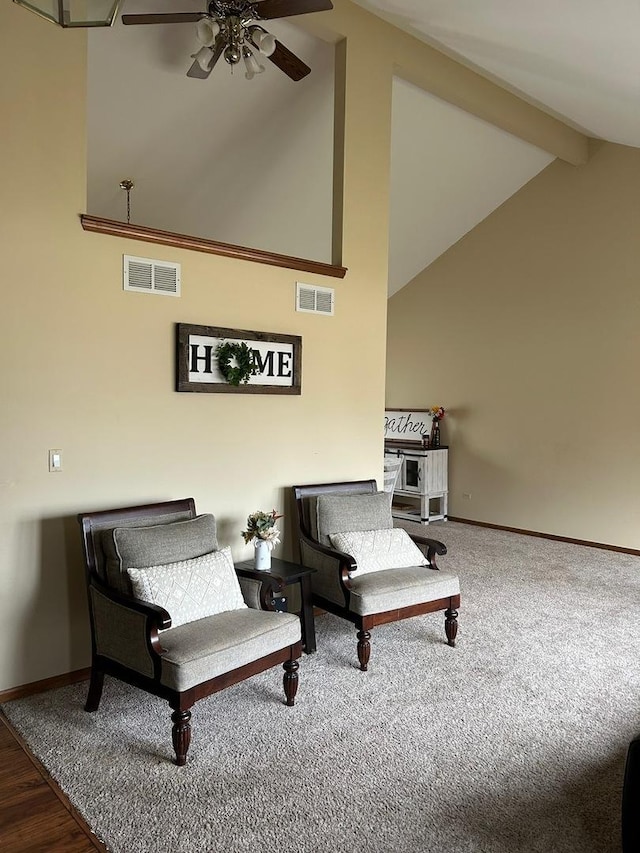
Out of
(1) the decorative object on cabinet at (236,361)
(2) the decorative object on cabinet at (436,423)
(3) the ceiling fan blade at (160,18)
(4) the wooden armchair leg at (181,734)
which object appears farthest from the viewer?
(2) the decorative object on cabinet at (436,423)

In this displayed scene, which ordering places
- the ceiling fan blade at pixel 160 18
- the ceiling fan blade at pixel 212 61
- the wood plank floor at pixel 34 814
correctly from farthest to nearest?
the ceiling fan blade at pixel 212 61 → the ceiling fan blade at pixel 160 18 → the wood plank floor at pixel 34 814

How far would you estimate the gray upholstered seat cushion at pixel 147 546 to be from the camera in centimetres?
290

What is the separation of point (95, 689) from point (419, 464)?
487 cm

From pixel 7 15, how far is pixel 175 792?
3394 mm

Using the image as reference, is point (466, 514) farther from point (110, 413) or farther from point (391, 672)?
point (110, 413)

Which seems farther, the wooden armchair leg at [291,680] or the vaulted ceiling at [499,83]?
the vaulted ceiling at [499,83]

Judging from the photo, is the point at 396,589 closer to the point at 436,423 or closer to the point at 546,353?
the point at 546,353

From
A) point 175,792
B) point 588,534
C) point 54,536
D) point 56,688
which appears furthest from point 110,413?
point 588,534

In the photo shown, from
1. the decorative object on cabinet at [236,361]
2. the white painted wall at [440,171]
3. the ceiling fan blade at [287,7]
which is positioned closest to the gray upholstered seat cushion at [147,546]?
the decorative object on cabinet at [236,361]

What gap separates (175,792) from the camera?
233 cm

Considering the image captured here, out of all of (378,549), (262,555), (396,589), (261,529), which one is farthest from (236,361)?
(396,589)

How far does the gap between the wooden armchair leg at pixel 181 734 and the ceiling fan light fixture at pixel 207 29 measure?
3.10 metres

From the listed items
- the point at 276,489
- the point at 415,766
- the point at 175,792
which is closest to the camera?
the point at 175,792

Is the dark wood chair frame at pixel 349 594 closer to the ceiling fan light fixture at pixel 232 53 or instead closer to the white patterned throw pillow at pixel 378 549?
the white patterned throw pillow at pixel 378 549
